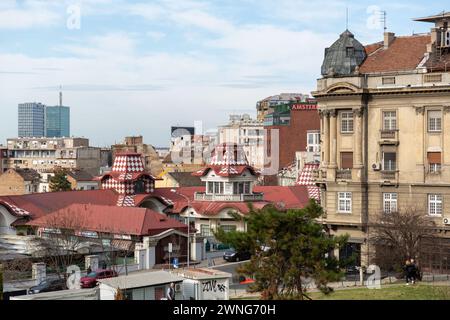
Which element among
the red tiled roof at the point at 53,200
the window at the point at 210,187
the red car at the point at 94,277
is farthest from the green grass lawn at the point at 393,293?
the window at the point at 210,187

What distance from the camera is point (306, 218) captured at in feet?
102

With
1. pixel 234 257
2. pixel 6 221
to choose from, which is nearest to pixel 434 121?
pixel 234 257

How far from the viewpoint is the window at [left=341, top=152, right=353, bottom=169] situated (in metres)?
53.8

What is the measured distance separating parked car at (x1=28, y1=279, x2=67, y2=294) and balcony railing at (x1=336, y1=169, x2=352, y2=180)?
19.1 metres

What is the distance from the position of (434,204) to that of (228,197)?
25500 millimetres

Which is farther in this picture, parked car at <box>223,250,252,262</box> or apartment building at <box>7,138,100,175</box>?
apartment building at <box>7,138,100,175</box>

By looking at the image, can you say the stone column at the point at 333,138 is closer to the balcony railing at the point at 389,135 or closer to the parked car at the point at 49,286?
the balcony railing at the point at 389,135

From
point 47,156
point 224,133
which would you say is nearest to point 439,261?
point 224,133

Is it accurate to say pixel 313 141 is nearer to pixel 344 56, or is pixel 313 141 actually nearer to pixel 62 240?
pixel 344 56

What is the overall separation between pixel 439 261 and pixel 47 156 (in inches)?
5347

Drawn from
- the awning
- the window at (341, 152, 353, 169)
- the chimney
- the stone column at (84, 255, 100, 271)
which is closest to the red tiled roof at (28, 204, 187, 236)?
the awning

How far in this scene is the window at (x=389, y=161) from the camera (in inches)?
2063

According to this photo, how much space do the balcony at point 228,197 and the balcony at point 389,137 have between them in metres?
22.1

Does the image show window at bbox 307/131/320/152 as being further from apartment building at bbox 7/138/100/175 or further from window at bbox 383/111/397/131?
window at bbox 383/111/397/131
